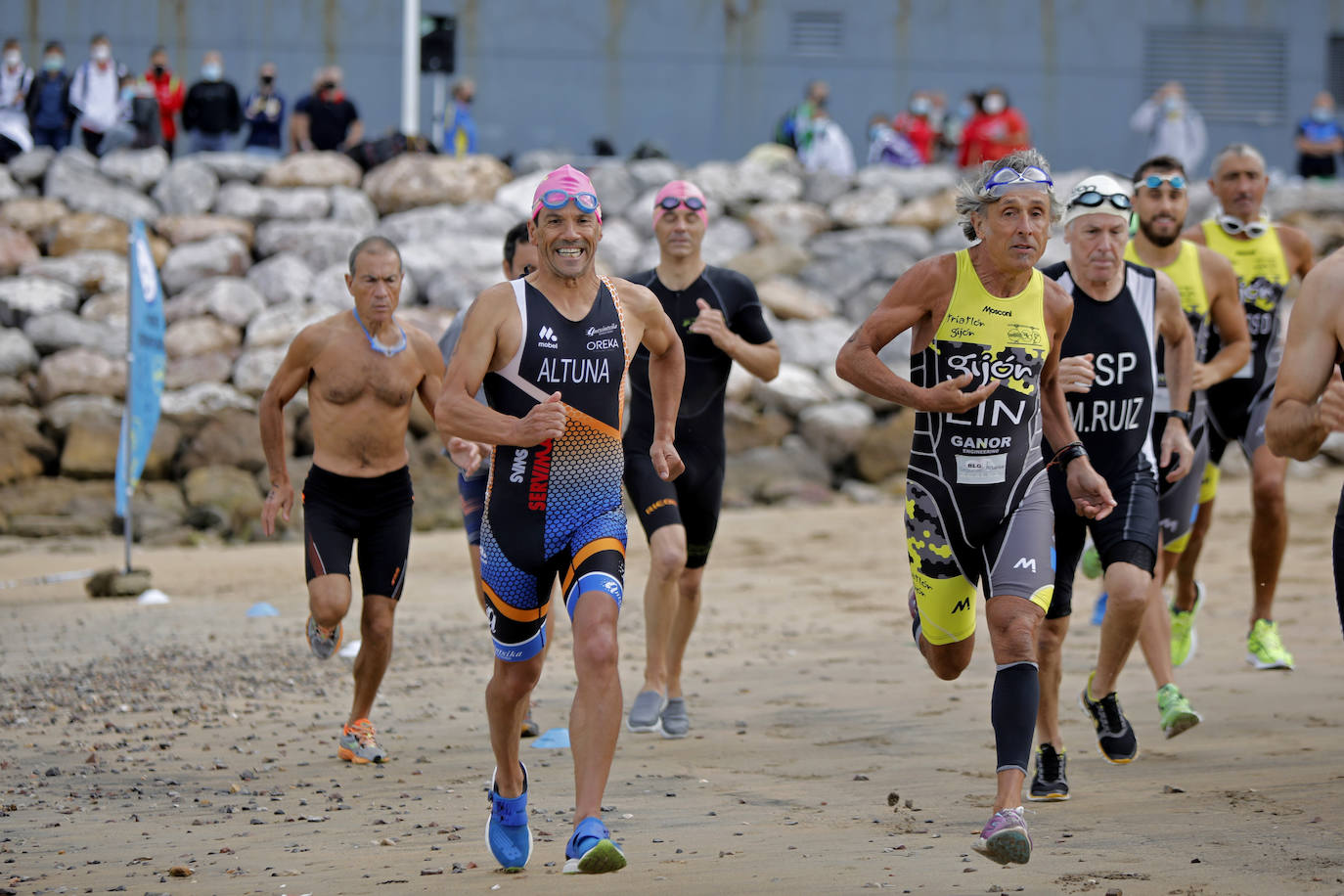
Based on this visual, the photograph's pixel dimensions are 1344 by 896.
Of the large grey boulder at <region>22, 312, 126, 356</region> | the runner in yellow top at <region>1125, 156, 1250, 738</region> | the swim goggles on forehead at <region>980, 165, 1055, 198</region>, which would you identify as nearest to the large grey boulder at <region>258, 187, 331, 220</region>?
the large grey boulder at <region>22, 312, 126, 356</region>

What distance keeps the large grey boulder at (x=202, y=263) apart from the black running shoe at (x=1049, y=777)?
58.9 ft

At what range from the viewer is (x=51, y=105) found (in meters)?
22.9

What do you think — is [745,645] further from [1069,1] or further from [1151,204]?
[1069,1]

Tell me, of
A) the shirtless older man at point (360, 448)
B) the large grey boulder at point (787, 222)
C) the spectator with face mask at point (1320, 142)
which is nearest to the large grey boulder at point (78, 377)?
the large grey boulder at point (787, 222)

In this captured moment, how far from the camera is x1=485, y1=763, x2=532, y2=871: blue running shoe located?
198 inches

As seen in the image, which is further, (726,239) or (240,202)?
(726,239)

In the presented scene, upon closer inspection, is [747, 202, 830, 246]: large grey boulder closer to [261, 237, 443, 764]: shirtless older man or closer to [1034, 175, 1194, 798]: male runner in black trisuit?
[261, 237, 443, 764]: shirtless older man

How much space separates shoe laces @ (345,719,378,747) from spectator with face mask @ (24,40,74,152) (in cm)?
1846

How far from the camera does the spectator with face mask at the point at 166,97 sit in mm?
23125

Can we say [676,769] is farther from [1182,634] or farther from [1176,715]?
[1182,634]

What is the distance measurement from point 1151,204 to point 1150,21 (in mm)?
22147

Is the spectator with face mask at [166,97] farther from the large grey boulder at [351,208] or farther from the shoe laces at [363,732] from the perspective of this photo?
the shoe laces at [363,732]

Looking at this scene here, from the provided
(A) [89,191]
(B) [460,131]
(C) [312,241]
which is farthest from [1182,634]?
(A) [89,191]

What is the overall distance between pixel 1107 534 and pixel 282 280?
662 inches
